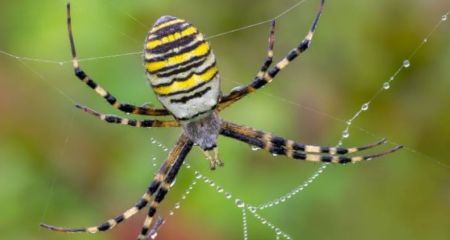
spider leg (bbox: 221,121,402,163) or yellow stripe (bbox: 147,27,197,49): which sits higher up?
spider leg (bbox: 221,121,402,163)

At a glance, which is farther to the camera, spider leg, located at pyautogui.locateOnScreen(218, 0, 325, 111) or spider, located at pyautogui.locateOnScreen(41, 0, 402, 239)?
spider leg, located at pyautogui.locateOnScreen(218, 0, 325, 111)

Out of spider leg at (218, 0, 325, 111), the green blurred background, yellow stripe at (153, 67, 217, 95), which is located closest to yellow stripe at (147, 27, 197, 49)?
yellow stripe at (153, 67, 217, 95)

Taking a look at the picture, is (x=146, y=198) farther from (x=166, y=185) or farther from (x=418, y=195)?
(x=418, y=195)

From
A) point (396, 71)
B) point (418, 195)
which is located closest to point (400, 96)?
point (396, 71)

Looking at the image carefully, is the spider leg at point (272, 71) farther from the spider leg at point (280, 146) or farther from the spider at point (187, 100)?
the spider leg at point (280, 146)

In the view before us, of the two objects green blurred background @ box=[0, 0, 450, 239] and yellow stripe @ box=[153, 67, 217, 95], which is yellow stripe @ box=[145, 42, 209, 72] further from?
green blurred background @ box=[0, 0, 450, 239]

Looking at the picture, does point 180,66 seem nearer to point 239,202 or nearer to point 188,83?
point 188,83

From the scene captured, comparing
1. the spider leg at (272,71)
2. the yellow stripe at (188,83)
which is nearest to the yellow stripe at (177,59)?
the yellow stripe at (188,83)

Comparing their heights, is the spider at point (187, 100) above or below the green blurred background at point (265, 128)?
below
